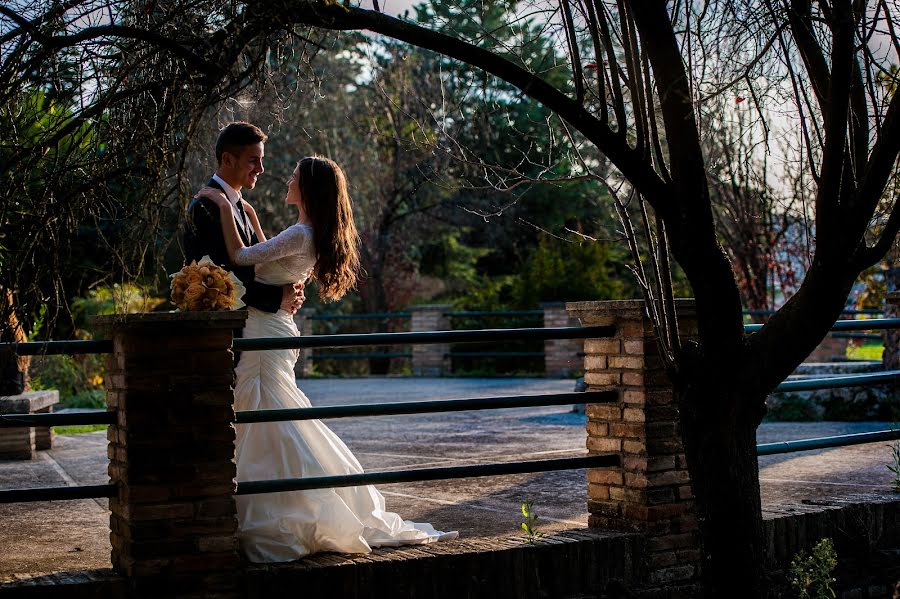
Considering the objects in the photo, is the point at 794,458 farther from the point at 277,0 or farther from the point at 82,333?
the point at 82,333

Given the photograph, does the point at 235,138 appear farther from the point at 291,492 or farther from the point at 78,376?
the point at 78,376

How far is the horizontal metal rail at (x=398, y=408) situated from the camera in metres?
4.93

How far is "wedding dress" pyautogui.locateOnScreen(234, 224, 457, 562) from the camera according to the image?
16.8 feet

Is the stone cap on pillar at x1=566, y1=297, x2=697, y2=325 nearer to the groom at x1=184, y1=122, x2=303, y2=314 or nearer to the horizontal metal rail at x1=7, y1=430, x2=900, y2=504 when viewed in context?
the horizontal metal rail at x1=7, y1=430, x2=900, y2=504

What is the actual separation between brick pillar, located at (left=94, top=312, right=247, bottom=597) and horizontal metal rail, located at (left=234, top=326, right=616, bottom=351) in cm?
18

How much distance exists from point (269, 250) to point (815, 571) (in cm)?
322

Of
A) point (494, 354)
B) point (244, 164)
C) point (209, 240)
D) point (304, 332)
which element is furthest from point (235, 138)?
point (304, 332)

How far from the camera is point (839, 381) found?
6418 millimetres

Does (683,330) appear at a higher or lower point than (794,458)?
higher

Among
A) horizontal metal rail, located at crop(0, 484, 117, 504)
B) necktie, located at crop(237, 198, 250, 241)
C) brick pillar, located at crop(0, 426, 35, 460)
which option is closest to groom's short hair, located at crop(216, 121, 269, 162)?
necktie, located at crop(237, 198, 250, 241)

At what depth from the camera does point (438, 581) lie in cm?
512

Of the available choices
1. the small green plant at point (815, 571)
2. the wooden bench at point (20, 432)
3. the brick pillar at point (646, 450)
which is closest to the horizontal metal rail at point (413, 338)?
the brick pillar at point (646, 450)

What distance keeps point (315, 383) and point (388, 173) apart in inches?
299

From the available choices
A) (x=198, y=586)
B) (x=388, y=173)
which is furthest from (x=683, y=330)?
(x=388, y=173)
